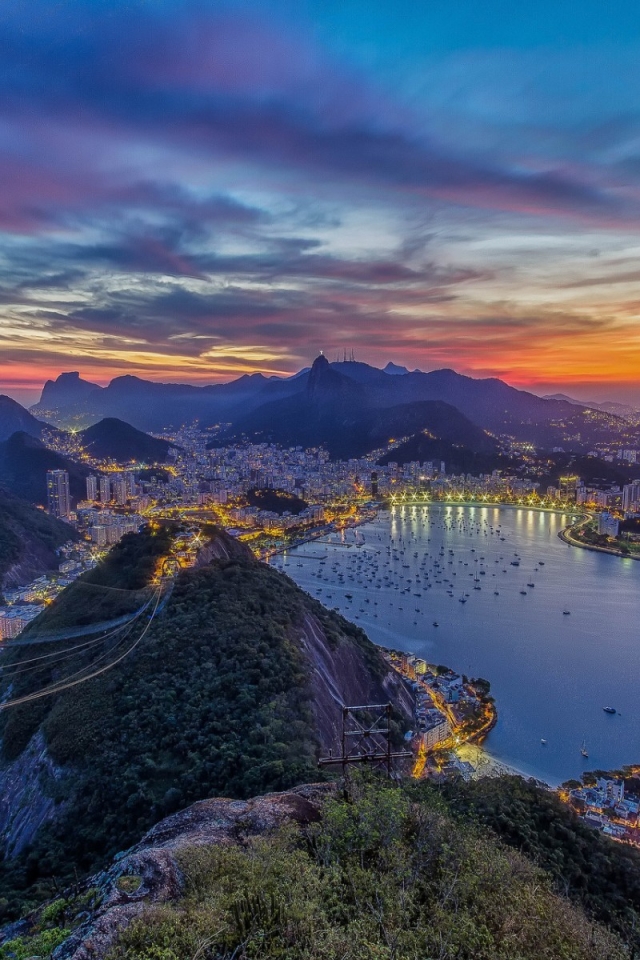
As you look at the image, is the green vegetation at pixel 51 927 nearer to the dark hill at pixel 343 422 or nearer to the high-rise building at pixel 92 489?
the high-rise building at pixel 92 489

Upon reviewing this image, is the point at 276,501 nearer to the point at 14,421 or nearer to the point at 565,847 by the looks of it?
the point at 565,847

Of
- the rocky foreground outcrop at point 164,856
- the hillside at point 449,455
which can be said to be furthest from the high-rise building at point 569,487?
the rocky foreground outcrop at point 164,856

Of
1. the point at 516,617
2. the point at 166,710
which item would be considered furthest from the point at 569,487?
the point at 166,710

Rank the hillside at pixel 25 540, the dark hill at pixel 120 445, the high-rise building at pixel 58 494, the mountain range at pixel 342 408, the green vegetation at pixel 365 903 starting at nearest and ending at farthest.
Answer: the green vegetation at pixel 365 903, the hillside at pixel 25 540, the high-rise building at pixel 58 494, the dark hill at pixel 120 445, the mountain range at pixel 342 408

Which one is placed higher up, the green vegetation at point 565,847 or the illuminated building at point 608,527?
the green vegetation at point 565,847

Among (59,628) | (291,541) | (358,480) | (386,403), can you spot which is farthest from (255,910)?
(386,403)

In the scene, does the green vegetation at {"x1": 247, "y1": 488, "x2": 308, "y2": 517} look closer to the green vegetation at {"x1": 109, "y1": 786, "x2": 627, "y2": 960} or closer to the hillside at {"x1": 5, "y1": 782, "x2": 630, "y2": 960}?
the hillside at {"x1": 5, "y1": 782, "x2": 630, "y2": 960}
